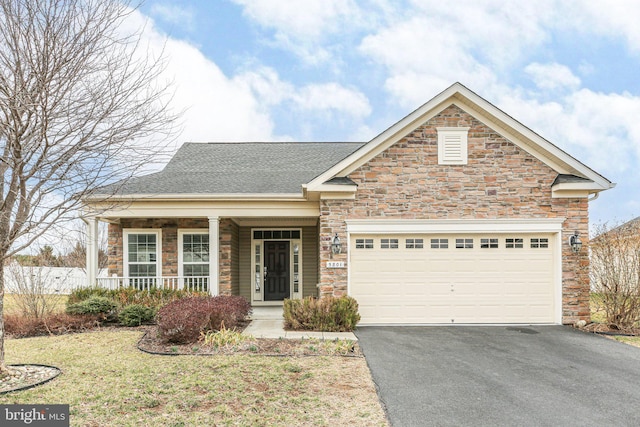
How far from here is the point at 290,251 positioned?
1586cm

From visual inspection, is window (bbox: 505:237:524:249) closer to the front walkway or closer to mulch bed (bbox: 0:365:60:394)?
the front walkway

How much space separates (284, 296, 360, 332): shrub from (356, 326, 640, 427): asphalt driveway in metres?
0.45

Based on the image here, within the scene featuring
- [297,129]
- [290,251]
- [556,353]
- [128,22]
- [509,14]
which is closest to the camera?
[128,22]

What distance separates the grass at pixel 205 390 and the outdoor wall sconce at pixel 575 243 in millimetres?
6760

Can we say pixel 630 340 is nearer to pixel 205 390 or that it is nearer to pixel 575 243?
pixel 575 243

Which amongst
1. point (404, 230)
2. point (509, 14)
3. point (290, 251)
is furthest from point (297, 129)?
point (404, 230)

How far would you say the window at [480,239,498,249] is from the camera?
11.6 metres

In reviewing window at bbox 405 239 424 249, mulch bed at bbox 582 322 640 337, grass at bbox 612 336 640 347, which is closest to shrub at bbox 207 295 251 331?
window at bbox 405 239 424 249

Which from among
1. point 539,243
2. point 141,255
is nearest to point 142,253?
point 141,255

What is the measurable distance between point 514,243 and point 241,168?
28.9 ft

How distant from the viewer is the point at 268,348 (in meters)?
8.57

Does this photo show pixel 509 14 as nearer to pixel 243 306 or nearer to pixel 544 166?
pixel 544 166

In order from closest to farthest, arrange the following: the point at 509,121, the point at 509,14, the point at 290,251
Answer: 1. the point at 509,121
2. the point at 509,14
3. the point at 290,251

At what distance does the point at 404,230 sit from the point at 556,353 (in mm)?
4287
